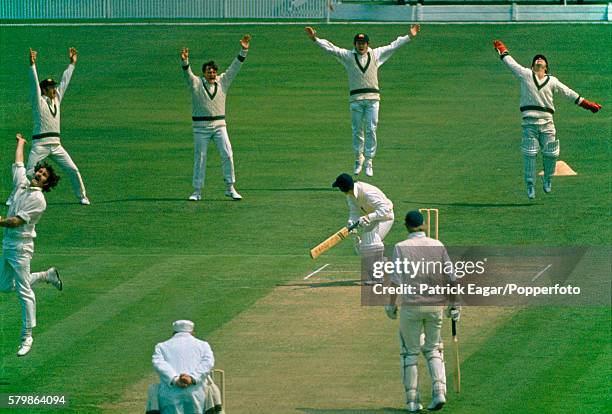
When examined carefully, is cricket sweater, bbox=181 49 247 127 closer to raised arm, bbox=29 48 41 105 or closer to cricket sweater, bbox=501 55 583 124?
raised arm, bbox=29 48 41 105

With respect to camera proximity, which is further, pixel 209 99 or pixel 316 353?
pixel 209 99

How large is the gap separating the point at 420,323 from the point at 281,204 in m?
13.4

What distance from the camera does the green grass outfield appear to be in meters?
21.9

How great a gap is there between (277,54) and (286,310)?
87.6ft

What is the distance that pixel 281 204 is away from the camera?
33344 millimetres

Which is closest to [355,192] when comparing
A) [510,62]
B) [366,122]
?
[510,62]

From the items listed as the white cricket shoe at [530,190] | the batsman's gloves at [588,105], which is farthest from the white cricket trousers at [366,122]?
the batsman's gloves at [588,105]

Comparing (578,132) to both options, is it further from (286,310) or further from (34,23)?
(34,23)

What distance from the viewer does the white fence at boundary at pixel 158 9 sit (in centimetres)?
5766

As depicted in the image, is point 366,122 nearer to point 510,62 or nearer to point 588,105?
→ point 510,62

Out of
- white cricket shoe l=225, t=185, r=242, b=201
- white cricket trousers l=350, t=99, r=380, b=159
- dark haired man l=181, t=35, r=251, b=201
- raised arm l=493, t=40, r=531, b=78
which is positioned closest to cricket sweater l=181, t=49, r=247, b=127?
dark haired man l=181, t=35, r=251, b=201

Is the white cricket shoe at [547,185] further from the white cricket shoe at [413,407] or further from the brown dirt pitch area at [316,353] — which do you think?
the white cricket shoe at [413,407]

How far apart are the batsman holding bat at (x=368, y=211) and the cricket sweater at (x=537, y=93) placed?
7.17 meters

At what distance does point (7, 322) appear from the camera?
80.9 feet
